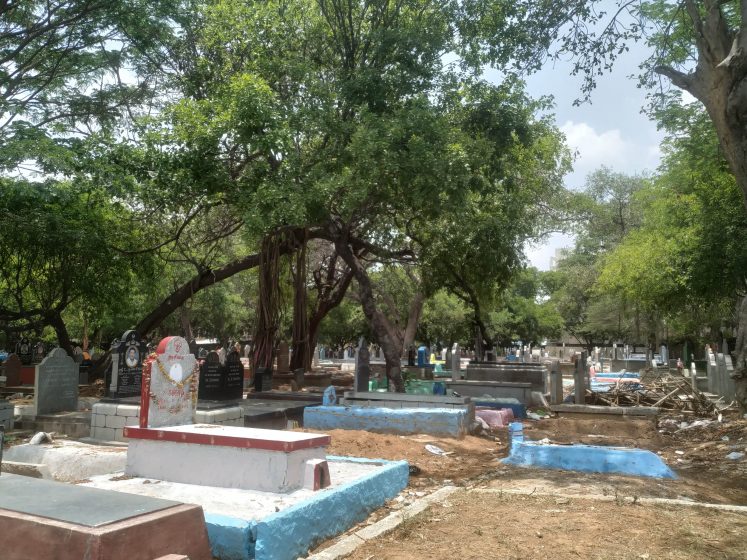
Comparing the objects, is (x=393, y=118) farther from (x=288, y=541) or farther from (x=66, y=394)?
(x=288, y=541)

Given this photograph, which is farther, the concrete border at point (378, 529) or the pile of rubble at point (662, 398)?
the pile of rubble at point (662, 398)

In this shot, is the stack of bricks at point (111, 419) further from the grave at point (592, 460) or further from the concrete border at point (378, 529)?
the grave at point (592, 460)

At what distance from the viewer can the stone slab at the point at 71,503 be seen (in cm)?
343

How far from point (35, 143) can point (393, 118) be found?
8510mm

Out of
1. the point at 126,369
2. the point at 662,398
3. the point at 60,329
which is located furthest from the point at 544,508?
the point at 60,329

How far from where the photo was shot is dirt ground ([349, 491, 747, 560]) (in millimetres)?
4848

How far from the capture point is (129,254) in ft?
63.9

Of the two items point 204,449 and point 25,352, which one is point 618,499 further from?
point 25,352

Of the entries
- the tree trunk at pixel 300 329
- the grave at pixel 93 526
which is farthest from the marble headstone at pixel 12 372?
the grave at pixel 93 526

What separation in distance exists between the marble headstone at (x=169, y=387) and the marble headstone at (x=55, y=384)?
17.6 ft

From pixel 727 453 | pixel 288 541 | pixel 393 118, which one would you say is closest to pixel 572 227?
pixel 393 118

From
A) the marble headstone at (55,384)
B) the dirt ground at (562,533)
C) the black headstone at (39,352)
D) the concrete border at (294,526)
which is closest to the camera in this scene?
the concrete border at (294,526)

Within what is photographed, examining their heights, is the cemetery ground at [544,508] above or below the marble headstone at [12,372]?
below

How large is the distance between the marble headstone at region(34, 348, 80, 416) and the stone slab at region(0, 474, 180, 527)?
321 inches
